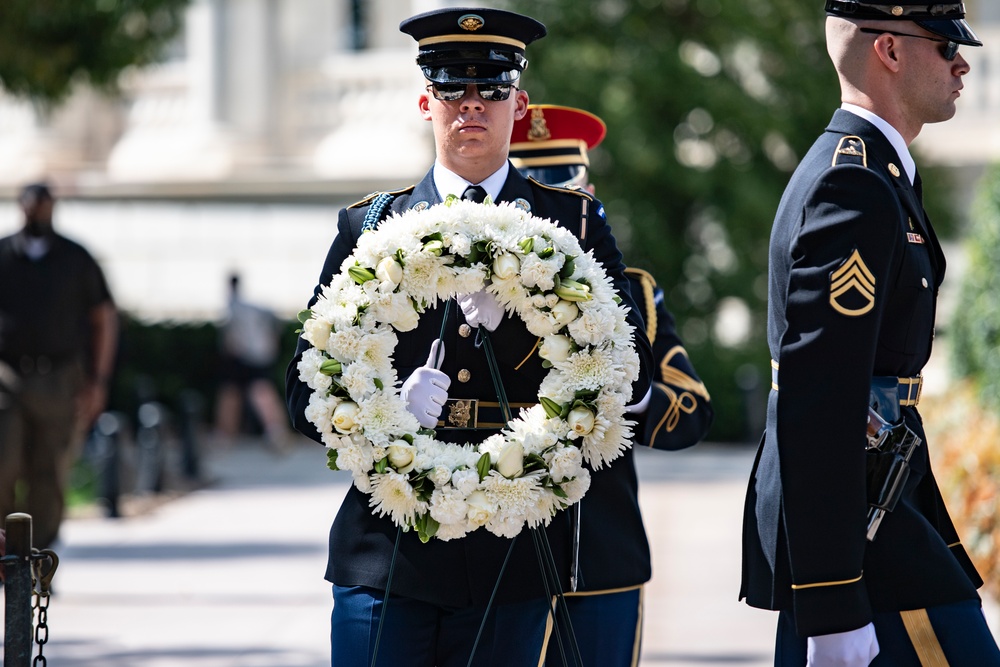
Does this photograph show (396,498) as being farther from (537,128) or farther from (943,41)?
(537,128)

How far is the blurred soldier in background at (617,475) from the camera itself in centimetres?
388

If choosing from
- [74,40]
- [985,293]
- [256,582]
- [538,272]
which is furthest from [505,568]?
[74,40]

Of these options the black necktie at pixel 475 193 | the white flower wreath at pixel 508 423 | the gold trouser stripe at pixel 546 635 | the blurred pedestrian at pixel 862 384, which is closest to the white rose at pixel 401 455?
the white flower wreath at pixel 508 423

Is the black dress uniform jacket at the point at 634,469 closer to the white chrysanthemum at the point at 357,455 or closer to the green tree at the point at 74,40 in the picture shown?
the white chrysanthemum at the point at 357,455

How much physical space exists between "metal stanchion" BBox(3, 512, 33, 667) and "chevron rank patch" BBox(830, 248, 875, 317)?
2.03m

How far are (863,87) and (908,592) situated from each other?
1.08 metres

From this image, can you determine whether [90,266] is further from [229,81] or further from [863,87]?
[229,81]

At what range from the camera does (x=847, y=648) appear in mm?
3121

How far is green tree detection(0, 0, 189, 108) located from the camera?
37.2 ft

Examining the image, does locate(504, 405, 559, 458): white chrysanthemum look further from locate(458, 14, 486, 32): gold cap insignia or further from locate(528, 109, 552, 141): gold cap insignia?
locate(528, 109, 552, 141): gold cap insignia

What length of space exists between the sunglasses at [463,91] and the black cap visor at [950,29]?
976 mm

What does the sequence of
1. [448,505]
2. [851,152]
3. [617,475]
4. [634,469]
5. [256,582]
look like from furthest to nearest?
1. [256,582]
2. [634,469]
3. [617,475]
4. [448,505]
5. [851,152]

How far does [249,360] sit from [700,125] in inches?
233

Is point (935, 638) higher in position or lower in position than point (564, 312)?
lower
